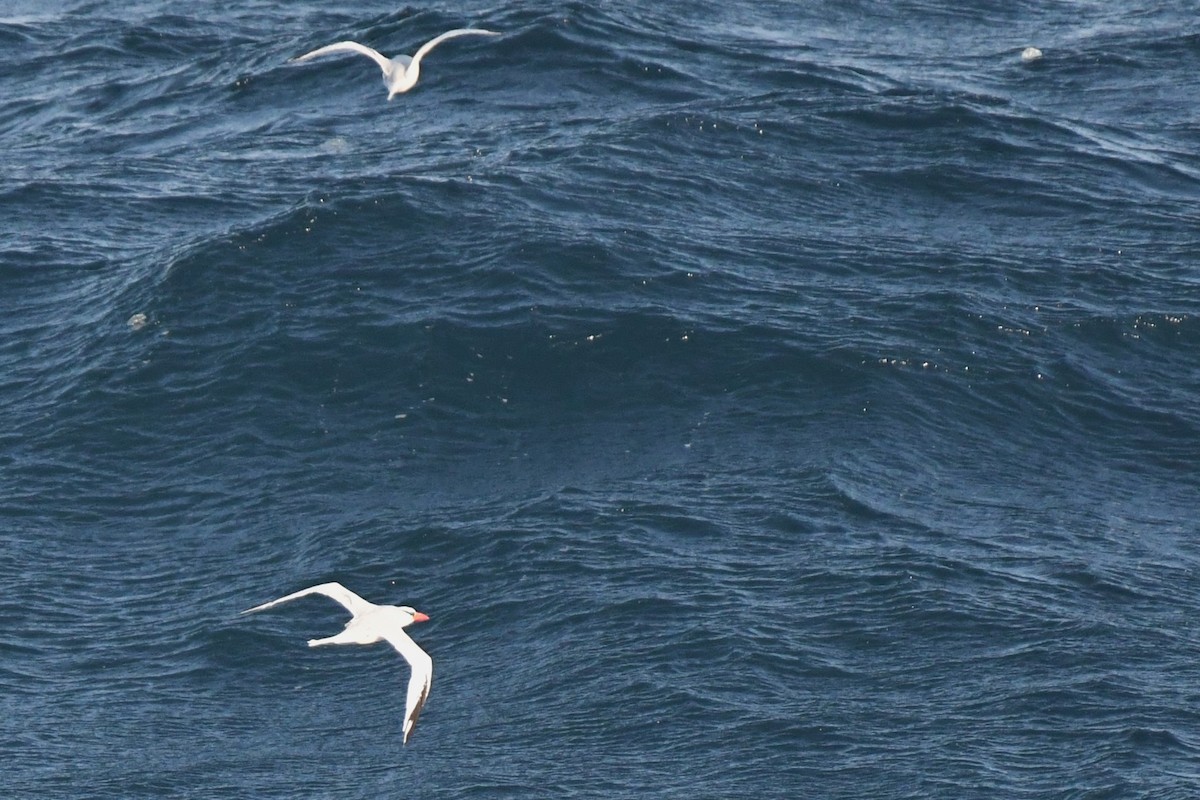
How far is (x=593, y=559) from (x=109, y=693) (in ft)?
34.5

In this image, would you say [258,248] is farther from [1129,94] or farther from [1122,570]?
[1129,94]

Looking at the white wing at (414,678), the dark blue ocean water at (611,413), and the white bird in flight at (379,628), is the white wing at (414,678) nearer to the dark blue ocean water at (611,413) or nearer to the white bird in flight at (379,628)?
the white bird in flight at (379,628)

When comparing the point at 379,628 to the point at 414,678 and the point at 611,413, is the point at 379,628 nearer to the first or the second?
the point at 414,678

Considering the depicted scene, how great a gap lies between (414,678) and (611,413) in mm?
16487

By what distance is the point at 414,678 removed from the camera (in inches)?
1284

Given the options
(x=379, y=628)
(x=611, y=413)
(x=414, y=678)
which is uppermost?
(x=414, y=678)

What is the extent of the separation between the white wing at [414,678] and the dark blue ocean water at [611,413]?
3829mm

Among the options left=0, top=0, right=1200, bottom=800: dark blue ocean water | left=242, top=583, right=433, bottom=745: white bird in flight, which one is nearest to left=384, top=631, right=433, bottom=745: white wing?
left=242, top=583, right=433, bottom=745: white bird in flight

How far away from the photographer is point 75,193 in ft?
196

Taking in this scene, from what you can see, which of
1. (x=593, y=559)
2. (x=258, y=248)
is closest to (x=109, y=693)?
(x=593, y=559)

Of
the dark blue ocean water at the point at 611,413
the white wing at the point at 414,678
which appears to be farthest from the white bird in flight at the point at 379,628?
the dark blue ocean water at the point at 611,413

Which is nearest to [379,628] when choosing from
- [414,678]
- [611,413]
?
[414,678]

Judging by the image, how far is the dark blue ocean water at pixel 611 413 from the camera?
38.6m

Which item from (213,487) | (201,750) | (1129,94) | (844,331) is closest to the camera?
(201,750)
